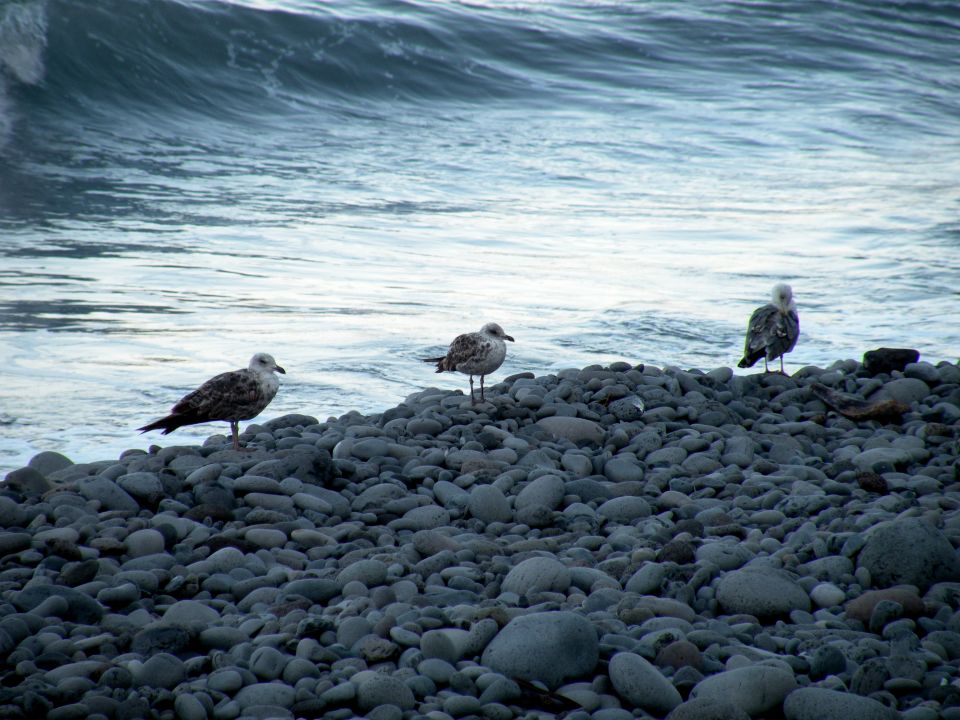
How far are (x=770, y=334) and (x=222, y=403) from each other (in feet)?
14.0

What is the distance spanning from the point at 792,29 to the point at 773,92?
237 inches

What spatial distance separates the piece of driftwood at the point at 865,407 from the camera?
7.16 meters

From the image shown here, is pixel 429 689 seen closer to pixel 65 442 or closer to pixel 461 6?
pixel 65 442

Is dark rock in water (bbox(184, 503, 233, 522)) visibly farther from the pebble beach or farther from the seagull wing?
the seagull wing

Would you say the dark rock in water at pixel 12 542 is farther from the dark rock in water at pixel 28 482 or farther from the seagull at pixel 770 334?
the seagull at pixel 770 334

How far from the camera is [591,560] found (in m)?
4.93

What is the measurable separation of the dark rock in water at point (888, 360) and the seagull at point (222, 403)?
451 centimetres

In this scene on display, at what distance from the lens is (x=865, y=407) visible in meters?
7.25

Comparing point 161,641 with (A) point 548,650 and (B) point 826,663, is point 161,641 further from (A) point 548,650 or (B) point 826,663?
(B) point 826,663

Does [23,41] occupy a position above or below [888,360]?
above

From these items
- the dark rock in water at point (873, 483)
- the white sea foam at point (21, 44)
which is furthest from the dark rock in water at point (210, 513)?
the white sea foam at point (21, 44)

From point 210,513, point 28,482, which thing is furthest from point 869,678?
point 28,482

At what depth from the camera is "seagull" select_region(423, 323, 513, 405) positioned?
742 centimetres

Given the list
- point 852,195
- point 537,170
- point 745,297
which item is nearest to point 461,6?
point 537,170
